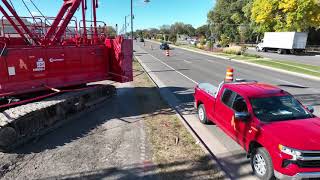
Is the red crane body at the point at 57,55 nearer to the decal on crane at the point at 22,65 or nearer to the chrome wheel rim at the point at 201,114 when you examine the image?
the decal on crane at the point at 22,65

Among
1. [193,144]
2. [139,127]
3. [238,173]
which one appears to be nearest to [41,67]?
[139,127]

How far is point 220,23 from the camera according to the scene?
100 m

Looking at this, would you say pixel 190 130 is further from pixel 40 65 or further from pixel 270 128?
pixel 40 65

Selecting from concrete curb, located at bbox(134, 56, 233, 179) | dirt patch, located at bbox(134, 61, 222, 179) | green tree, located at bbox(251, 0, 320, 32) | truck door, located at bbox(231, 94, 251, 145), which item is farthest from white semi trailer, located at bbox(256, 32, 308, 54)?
truck door, located at bbox(231, 94, 251, 145)

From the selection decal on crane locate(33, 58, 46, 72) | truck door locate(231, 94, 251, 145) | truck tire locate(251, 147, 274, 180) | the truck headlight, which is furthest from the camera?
decal on crane locate(33, 58, 46, 72)

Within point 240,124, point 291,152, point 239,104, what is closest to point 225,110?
point 239,104

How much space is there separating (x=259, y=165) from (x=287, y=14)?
181 feet

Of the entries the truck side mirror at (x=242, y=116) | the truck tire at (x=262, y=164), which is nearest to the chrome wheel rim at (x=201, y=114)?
the truck side mirror at (x=242, y=116)

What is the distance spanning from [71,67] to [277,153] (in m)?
8.47

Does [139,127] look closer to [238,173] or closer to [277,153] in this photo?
[238,173]

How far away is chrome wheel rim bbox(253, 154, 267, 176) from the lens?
20.8ft

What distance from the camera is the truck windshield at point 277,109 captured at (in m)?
6.99

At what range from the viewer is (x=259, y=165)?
651 centimetres

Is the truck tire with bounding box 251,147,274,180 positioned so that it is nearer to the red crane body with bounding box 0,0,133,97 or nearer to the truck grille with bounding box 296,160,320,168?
the truck grille with bounding box 296,160,320,168
